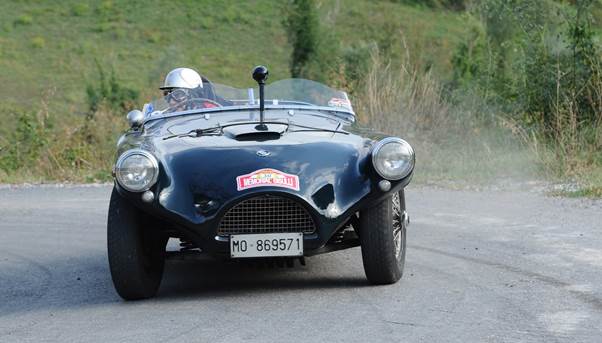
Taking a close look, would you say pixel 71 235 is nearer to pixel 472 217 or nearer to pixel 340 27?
pixel 472 217

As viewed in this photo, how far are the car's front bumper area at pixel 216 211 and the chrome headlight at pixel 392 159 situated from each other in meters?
0.16

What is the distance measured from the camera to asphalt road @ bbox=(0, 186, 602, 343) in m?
5.84

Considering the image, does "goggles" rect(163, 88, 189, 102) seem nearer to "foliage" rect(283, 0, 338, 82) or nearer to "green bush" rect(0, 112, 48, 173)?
"green bush" rect(0, 112, 48, 173)

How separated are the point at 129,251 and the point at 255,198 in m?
0.84

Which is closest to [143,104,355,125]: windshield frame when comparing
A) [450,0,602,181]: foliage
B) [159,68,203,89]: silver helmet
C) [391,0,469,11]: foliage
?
[159,68,203,89]: silver helmet

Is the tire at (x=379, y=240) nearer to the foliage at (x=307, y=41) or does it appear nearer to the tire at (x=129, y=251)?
the tire at (x=129, y=251)

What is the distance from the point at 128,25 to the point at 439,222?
65.5m

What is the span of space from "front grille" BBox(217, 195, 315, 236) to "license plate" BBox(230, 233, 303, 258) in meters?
0.05

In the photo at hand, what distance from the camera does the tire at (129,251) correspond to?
6770mm

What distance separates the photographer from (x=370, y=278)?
7.06m

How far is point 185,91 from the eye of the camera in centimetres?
887

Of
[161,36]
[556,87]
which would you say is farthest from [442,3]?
[556,87]

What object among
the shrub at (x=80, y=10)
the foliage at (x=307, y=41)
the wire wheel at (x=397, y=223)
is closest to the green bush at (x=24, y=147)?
the wire wheel at (x=397, y=223)

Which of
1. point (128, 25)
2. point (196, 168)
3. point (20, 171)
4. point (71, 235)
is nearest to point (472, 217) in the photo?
point (71, 235)
